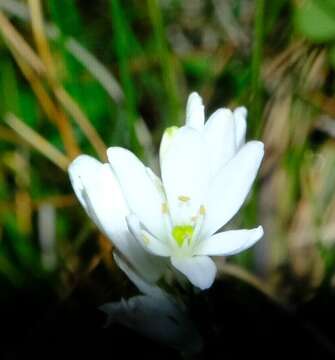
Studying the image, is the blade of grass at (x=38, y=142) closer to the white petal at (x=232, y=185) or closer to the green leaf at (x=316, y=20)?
the green leaf at (x=316, y=20)

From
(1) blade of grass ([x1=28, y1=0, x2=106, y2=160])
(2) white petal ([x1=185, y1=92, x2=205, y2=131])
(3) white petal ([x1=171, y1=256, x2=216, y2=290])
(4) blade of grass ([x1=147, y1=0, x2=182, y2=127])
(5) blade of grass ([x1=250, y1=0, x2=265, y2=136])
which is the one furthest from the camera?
(1) blade of grass ([x1=28, y1=0, x2=106, y2=160])

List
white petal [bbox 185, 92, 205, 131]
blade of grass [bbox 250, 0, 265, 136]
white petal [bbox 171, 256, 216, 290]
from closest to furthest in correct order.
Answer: white petal [bbox 171, 256, 216, 290]
white petal [bbox 185, 92, 205, 131]
blade of grass [bbox 250, 0, 265, 136]

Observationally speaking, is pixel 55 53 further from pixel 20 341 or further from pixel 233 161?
pixel 233 161

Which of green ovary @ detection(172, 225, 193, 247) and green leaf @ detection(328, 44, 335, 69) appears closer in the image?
green ovary @ detection(172, 225, 193, 247)

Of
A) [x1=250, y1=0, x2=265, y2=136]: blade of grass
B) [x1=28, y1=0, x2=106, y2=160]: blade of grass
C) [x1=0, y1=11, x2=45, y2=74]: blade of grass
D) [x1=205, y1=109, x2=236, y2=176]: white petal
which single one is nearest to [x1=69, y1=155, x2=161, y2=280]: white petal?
[x1=205, y1=109, x2=236, y2=176]: white petal

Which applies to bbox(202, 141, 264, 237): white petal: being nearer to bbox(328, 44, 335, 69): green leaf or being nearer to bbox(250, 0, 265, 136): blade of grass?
bbox(250, 0, 265, 136): blade of grass

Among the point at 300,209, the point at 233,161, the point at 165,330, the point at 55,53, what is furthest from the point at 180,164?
the point at 55,53

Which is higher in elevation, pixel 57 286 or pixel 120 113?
pixel 120 113
